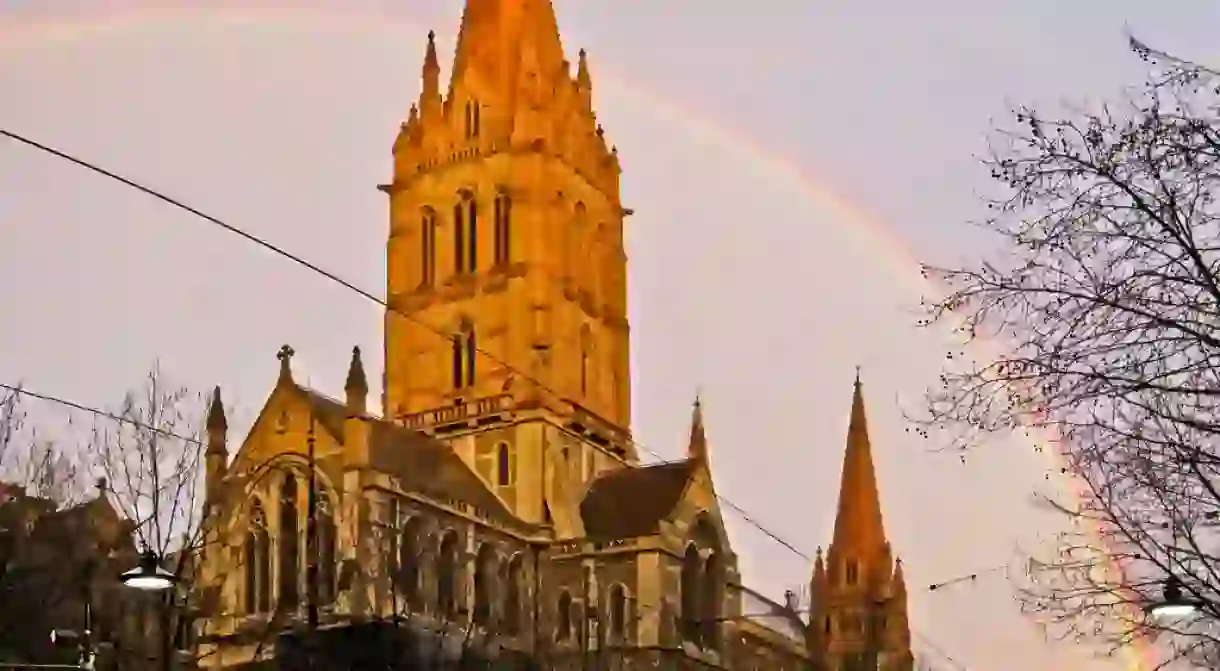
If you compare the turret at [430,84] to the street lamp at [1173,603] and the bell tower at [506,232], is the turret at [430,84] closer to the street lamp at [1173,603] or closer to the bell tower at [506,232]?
the bell tower at [506,232]

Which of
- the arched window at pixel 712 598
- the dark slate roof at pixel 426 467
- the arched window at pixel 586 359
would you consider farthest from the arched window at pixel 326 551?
the arched window at pixel 712 598

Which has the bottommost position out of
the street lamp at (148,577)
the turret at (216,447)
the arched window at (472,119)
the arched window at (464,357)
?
the street lamp at (148,577)

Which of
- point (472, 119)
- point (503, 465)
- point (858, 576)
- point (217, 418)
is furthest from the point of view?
point (858, 576)

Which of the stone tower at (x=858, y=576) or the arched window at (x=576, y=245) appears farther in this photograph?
the stone tower at (x=858, y=576)

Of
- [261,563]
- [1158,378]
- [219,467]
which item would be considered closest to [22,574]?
[219,467]

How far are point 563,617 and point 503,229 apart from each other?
16722 millimetres

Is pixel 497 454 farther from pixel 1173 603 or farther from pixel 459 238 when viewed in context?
pixel 1173 603

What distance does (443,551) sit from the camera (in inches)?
2611

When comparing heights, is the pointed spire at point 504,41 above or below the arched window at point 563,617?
above

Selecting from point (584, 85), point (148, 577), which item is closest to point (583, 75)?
point (584, 85)

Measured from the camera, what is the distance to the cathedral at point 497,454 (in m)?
62.3

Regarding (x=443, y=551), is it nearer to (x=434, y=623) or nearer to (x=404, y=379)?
(x=434, y=623)

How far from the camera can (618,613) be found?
70.4 metres

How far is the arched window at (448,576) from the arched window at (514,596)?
7.33 feet
